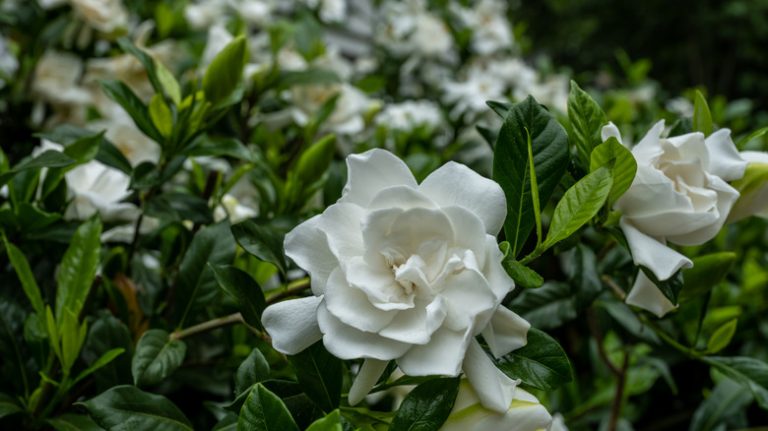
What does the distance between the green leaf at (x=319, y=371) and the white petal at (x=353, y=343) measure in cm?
9

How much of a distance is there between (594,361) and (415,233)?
1.05m

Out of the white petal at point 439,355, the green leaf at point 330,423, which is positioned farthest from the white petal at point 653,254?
the green leaf at point 330,423

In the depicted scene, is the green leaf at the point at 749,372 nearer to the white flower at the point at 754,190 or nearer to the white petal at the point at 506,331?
the white flower at the point at 754,190

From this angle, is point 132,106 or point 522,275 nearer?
point 522,275

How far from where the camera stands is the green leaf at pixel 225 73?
0.98 meters

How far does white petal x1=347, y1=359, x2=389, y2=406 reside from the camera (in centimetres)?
61

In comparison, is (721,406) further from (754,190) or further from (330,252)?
(330,252)

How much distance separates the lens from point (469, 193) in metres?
0.61

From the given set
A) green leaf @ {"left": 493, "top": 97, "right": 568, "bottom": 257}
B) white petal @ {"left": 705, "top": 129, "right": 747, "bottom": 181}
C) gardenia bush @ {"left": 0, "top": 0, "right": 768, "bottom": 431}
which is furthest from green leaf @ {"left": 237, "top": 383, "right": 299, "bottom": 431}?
white petal @ {"left": 705, "top": 129, "right": 747, "bottom": 181}

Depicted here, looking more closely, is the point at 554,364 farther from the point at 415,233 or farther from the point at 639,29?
the point at 639,29

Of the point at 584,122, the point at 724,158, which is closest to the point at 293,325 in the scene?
the point at 584,122

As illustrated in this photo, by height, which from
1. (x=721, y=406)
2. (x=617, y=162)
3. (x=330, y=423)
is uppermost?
(x=617, y=162)

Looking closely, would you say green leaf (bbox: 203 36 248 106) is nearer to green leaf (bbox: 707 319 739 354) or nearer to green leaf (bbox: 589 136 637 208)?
green leaf (bbox: 589 136 637 208)

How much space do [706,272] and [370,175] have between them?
47 centimetres
